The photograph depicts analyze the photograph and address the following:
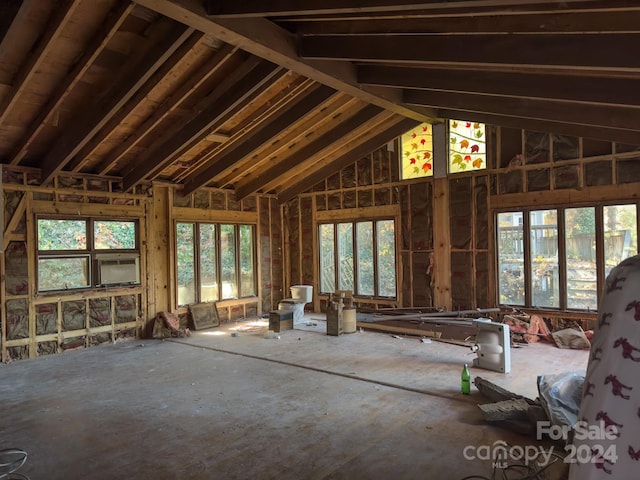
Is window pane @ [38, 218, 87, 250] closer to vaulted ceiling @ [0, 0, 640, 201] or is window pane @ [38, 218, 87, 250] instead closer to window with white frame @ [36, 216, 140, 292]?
window with white frame @ [36, 216, 140, 292]

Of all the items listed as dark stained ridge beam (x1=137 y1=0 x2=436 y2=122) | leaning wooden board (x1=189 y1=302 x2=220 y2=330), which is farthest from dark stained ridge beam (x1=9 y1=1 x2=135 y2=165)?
leaning wooden board (x1=189 y1=302 x2=220 y2=330)

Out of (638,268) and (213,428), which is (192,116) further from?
(638,268)

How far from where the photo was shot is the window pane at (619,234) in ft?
22.8

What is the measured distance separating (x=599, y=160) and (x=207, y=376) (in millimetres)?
7136

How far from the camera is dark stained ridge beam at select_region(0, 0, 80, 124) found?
4012 mm

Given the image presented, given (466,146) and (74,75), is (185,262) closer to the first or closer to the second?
(74,75)

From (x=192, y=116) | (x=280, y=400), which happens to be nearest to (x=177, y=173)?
(x=192, y=116)

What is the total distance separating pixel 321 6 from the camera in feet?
11.8

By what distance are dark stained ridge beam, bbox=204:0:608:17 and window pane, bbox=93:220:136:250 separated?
5.33 meters

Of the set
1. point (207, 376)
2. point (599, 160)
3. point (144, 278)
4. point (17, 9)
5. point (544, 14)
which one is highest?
point (17, 9)

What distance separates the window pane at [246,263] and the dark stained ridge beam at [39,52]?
18.8ft

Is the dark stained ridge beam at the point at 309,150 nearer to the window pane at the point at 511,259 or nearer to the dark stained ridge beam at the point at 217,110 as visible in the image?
the dark stained ridge beam at the point at 217,110

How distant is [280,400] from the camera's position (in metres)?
4.91

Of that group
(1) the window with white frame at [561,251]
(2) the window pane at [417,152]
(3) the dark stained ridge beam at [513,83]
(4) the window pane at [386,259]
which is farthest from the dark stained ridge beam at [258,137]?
(1) the window with white frame at [561,251]
